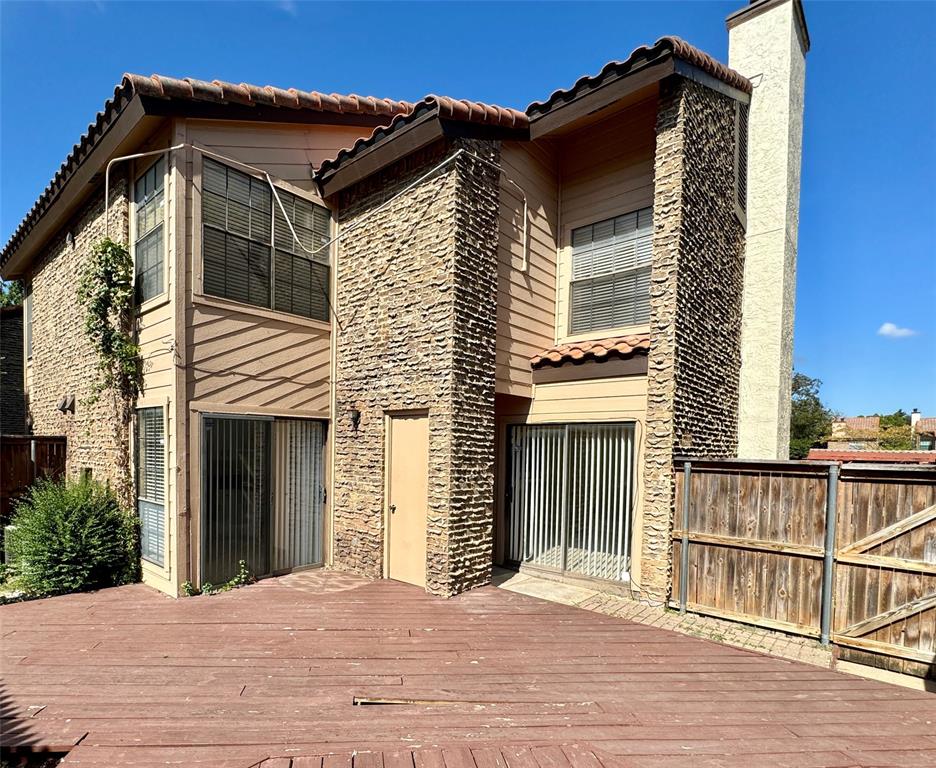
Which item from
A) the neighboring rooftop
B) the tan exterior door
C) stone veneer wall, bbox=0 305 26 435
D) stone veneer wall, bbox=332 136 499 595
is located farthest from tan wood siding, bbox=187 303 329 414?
the neighboring rooftop

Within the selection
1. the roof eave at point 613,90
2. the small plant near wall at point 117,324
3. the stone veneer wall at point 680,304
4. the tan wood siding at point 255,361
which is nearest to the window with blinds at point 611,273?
the stone veneer wall at point 680,304

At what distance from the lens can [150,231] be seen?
657 centimetres

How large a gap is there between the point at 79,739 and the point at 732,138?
33.4 feet

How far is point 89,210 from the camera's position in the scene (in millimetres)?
8125

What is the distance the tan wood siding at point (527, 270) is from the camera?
22.7ft

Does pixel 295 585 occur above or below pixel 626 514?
below

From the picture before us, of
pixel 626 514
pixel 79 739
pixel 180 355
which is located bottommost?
pixel 79 739

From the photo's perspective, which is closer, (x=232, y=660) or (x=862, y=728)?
(x=862, y=728)

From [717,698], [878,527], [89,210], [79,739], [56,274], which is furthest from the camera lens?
[56,274]

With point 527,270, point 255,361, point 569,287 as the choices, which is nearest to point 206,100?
point 255,361

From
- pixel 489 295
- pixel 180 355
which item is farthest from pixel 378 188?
pixel 180 355

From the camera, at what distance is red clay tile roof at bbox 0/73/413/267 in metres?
5.64

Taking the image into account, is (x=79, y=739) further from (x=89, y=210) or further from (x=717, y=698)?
(x=89, y=210)

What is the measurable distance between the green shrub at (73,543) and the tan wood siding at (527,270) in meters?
5.60
